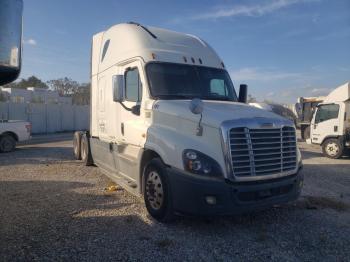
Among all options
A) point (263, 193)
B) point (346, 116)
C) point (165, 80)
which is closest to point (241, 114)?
point (263, 193)

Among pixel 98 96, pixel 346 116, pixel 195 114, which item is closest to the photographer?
pixel 195 114

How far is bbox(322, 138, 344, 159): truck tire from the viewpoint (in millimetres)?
14438

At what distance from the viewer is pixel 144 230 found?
5430 millimetres

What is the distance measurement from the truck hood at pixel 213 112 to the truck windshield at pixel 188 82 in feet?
1.19

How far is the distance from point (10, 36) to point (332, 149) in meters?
14.5

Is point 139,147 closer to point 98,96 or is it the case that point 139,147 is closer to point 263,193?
point 263,193

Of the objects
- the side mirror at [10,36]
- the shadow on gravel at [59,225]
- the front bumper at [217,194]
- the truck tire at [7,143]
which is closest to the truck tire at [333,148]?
the front bumper at [217,194]

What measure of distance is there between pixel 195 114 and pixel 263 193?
1.60 metres

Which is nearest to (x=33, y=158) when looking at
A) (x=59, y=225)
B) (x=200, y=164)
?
(x=59, y=225)

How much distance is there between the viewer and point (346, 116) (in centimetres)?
1441

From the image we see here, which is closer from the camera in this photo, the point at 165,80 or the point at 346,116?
the point at 165,80

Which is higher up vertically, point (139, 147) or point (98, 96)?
point (98, 96)

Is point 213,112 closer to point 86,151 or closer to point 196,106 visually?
point 196,106

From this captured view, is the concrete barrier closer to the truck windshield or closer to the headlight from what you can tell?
the truck windshield
